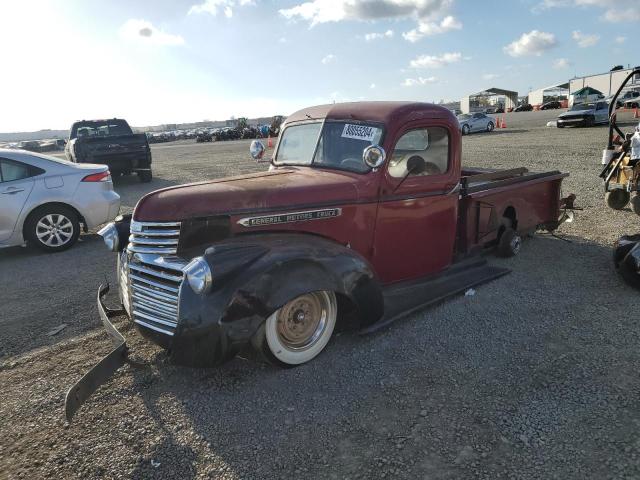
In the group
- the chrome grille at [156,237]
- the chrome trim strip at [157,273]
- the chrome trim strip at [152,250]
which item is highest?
the chrome grille at [156,237]

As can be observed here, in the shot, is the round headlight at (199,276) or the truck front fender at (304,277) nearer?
the round headlight at (199,276)

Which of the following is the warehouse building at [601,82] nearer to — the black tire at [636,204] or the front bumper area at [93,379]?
the black tire at [636,204]

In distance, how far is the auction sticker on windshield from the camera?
401 cm

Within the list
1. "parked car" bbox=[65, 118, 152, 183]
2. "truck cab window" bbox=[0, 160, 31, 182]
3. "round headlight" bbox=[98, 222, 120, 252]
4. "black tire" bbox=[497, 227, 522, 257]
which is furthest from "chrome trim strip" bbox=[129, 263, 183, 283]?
"parked car" bbox=[65, 118, 152, 183]

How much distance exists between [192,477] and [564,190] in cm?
896

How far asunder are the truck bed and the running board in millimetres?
265

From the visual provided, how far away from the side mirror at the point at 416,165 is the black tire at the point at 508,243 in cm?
185

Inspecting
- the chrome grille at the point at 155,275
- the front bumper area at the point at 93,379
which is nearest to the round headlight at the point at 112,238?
the chrome grille at the point at 155,275

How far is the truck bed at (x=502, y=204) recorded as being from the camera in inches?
196

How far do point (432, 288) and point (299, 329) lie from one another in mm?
1600

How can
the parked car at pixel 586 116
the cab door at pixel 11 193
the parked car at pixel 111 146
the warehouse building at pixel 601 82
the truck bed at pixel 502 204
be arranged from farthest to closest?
the warehouse building at pixel 601 82, the parked car at pixel 586 116, the parked car at pixel 111 146, the cab door at pixel 11 193, the truck bed at pixel 502 204

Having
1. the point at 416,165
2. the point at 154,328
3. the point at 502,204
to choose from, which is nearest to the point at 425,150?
the point at 416,165

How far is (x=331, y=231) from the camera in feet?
12.2

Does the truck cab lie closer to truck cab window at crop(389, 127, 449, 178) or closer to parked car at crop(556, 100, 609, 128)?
truck cab window at crop(389, 127, 449, 178)
